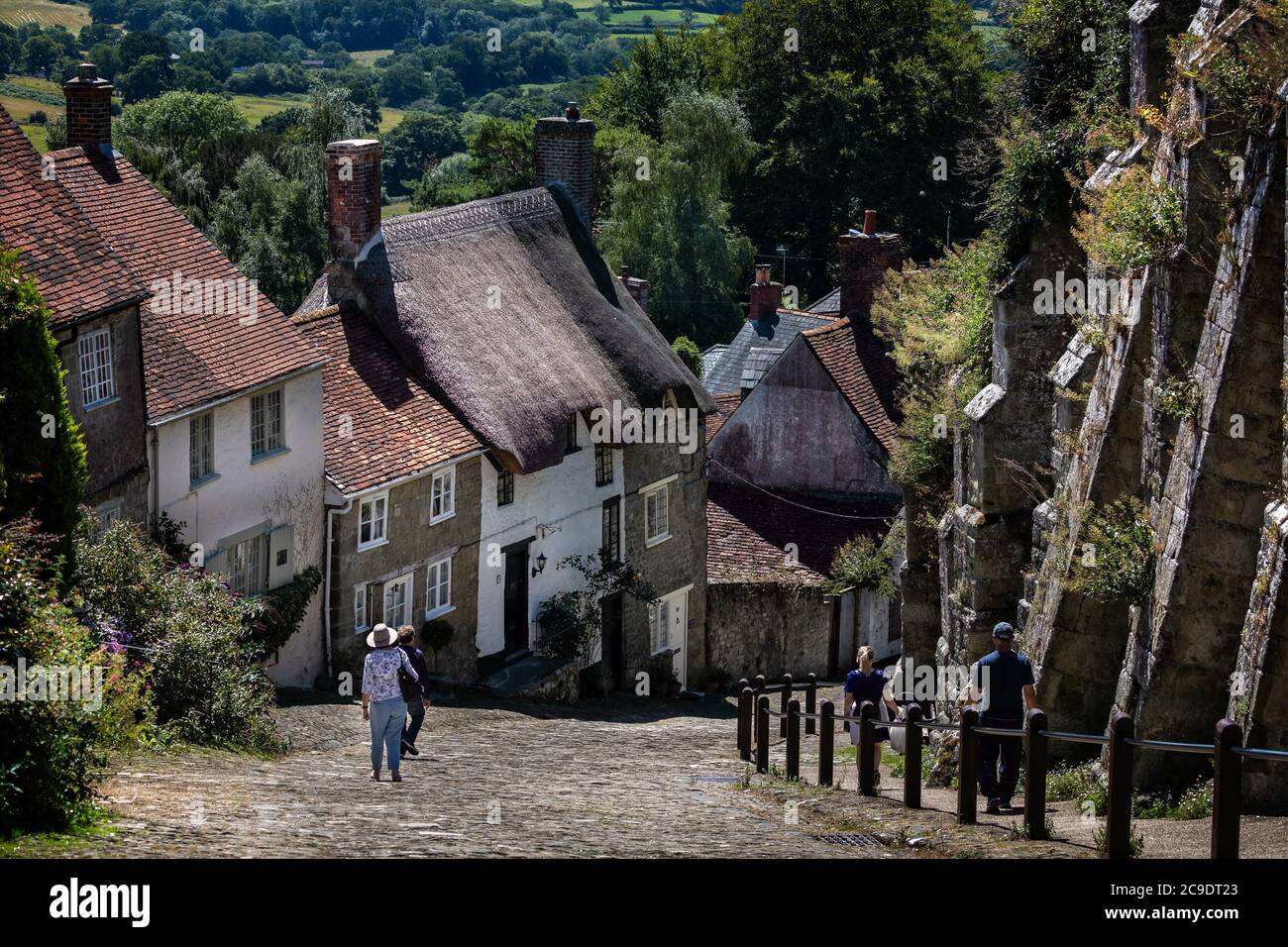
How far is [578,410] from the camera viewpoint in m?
32.0

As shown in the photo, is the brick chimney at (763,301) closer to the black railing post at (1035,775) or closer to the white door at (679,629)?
the white door at (679,629)

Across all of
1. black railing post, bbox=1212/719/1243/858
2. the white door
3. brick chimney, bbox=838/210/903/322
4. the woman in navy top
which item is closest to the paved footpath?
the woman in navy top

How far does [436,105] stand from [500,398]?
83.0m

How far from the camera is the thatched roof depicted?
30516mm

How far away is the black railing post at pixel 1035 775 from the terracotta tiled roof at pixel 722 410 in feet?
90.8

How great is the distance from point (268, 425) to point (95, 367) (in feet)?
14.2

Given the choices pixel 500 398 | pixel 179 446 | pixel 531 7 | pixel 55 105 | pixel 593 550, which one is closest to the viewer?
pixel 179 446

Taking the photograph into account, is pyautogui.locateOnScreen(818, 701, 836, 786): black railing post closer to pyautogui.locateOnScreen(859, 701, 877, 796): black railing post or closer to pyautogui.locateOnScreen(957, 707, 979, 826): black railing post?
pyautogui.locateOnScreen(859, 701, 877, 796): black railing post

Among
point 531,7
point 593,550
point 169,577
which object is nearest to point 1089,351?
point 169,577

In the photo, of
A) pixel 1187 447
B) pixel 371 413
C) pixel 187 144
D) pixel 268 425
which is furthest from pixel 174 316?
pixel 187 144

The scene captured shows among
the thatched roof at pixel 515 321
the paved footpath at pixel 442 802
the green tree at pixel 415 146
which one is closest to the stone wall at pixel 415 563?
the thatched roof at pixel 515 321

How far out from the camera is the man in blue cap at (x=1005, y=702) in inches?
595

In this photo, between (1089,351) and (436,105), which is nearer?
(1089,351)
